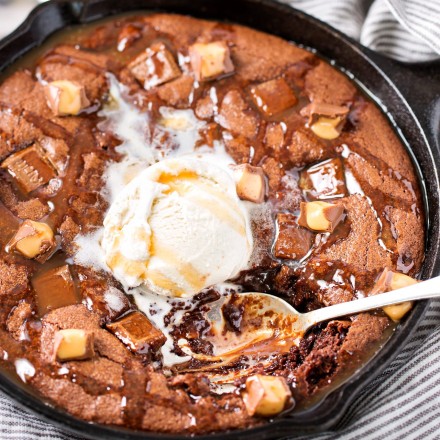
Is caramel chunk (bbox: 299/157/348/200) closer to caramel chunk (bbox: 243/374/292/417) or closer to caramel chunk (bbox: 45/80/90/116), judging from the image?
caramel chunk (bbox: 243/374/292/417)

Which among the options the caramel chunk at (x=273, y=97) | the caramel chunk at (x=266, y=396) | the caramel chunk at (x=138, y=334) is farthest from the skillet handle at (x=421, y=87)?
the caramel chunk at (x=138, y=334)

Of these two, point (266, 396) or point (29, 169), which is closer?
point (266, 396)

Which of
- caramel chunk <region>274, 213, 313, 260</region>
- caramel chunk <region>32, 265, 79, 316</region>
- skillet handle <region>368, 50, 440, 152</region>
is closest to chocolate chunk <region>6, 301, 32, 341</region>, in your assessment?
caramel chunk <region>32, 265, 79, 316</region>

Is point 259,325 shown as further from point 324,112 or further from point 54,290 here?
point 324,112

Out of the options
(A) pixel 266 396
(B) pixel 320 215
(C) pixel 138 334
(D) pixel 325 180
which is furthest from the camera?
(D) pixel 325 180

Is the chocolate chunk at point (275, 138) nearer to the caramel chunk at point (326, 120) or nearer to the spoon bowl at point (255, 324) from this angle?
the caramel chunk at point (326, 120)

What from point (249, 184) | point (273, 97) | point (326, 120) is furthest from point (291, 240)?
point (273, 97)

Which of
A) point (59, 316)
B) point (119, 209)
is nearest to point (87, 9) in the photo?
point (119, 209)
